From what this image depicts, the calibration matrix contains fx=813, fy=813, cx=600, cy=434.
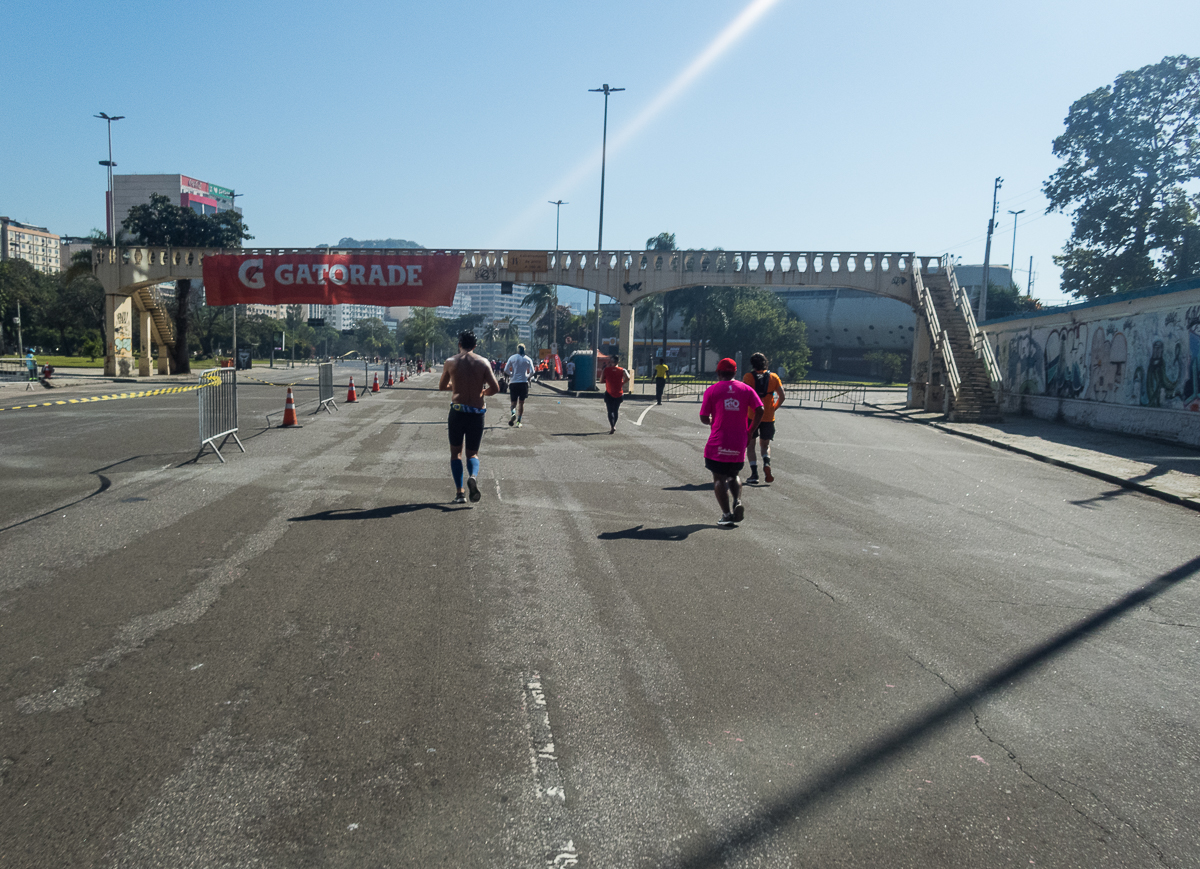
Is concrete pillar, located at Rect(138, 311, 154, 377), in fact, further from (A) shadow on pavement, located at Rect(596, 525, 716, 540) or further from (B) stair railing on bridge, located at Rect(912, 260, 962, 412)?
(A) shadow on pavement, located at Rect(596, 525, 716, 540)

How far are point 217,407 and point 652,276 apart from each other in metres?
27.5

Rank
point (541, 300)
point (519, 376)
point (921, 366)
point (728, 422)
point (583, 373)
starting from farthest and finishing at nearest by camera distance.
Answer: point (541, 300)
point (583, 373)
point (921, 366)
point (519, 376)
point (728, 422)

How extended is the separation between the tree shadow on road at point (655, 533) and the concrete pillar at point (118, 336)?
4044 centimetres

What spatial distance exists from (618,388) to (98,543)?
496 inches

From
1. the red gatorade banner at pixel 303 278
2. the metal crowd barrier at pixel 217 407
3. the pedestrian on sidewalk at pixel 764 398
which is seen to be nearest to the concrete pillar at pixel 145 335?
the red gatorade banner at pixel 303 278

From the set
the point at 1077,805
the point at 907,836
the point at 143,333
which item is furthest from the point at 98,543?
the point at 143,333

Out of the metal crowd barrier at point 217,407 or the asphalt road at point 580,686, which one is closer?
the asphalt road at point 580,686

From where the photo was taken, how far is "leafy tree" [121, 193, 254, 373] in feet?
159

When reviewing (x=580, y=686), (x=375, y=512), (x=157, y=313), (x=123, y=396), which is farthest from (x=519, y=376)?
(x=157, y=313)

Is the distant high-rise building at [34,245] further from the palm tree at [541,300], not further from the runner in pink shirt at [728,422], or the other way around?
the runner in pink shirt at [728,422]

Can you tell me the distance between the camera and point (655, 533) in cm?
808

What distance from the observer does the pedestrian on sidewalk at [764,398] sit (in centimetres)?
1079

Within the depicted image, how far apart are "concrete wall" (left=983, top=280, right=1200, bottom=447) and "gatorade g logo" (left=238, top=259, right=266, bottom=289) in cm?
3033

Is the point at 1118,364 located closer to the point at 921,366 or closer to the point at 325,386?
the point at 921,366
